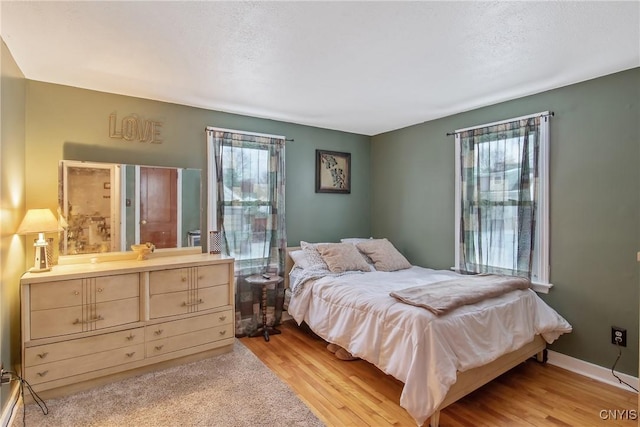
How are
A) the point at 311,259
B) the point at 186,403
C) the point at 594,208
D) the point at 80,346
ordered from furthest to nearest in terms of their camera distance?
1. the point at 311,259
2. the point at 594,208
3. the point at 80,346
4. the point at 186,403

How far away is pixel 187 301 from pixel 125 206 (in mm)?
1012

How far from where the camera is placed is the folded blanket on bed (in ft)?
7.04

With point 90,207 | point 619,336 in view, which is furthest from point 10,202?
point 619,336

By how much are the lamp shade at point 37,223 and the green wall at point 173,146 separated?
Answer: 412mm

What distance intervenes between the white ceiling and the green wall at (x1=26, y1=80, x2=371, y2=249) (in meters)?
0.16

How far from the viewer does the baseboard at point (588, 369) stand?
242 centimetres

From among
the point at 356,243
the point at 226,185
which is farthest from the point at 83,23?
the point at 356,243

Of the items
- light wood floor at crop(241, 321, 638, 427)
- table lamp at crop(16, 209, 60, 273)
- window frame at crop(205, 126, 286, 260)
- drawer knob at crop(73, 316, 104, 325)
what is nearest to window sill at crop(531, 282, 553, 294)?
light wood floor at crop(241, 321, 638, 427)

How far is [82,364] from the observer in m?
2.31

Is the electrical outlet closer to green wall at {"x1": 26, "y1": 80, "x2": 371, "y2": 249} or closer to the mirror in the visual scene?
green wall at {"x1": 26, "y1": 80, "x2": 371, "y2": 249}

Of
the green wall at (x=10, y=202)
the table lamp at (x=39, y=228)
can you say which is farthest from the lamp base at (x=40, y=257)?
the green wall at (x=10, y=202)

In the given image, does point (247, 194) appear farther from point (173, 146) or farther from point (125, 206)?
point (125, 206)

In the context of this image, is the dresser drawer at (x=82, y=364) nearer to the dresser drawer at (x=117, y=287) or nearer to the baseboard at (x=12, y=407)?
the baseboard at (x=12, y=407)

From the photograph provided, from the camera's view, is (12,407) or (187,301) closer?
(12,407)
